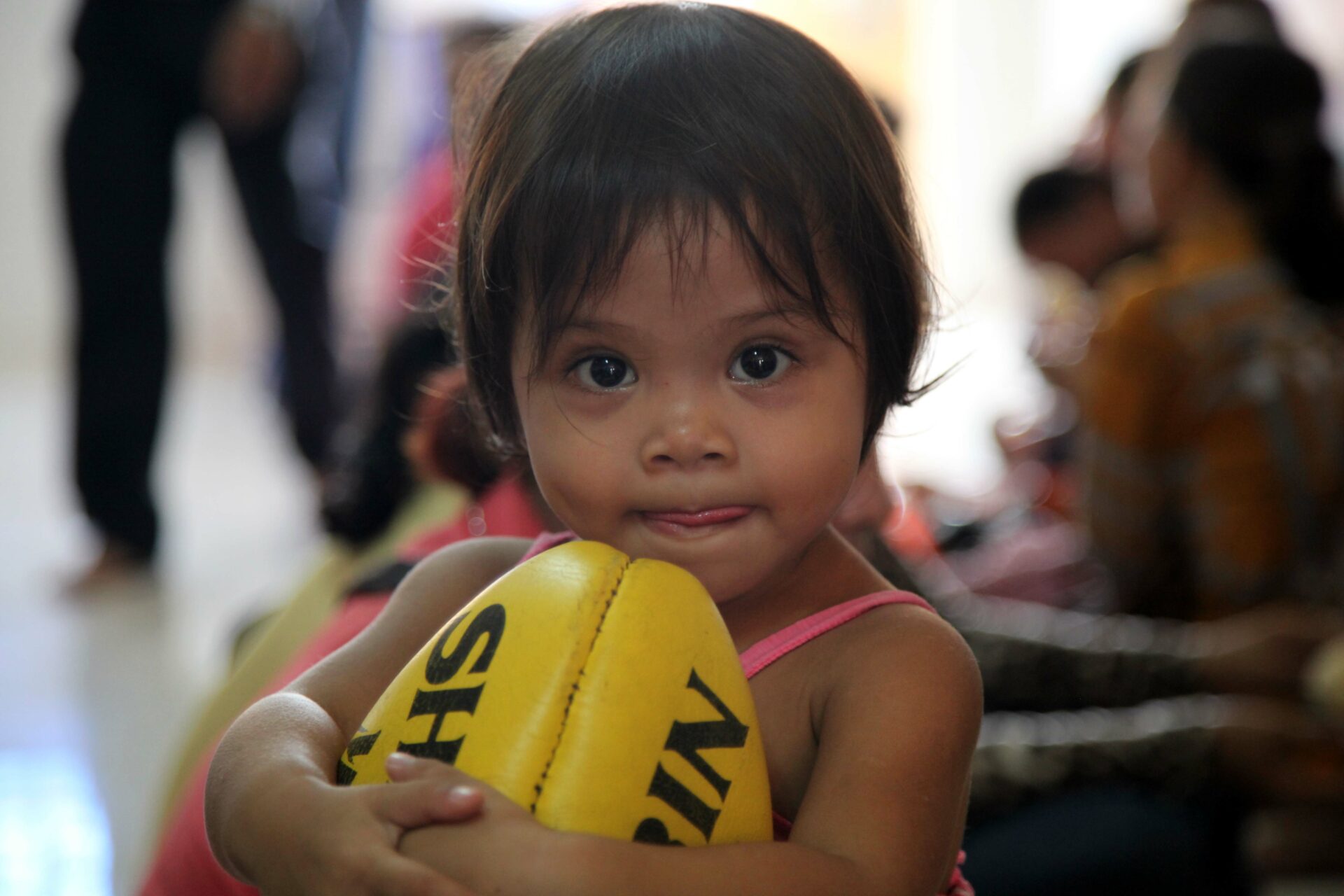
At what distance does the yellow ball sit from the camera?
59 cm

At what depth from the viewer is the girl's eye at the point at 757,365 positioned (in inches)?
28.8

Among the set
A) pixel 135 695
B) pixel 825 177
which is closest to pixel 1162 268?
pixel 825 177

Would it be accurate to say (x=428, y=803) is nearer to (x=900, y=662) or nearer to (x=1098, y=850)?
(x=900, y=662)

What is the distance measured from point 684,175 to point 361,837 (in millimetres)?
371

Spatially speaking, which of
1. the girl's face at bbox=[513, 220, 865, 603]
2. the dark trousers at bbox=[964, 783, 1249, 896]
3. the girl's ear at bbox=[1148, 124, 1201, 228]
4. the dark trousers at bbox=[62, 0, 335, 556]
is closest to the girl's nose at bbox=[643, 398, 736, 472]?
the girl's face at bbox=[513, 220, 865, 603]

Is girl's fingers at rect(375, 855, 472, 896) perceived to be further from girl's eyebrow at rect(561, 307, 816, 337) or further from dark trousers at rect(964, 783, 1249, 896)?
dark trousers at rect(964, 783, 1249, 896)

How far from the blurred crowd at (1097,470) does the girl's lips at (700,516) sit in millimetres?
301

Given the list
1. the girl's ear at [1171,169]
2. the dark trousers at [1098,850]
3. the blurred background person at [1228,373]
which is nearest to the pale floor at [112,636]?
the dark trousers at [1098,850]

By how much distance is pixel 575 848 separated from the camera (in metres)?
0.56

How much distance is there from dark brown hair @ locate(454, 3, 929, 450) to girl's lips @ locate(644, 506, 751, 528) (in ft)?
0.38

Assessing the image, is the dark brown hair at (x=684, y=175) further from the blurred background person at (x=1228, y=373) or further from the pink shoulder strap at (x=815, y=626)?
the blurred background person at (x=1228, y=373)

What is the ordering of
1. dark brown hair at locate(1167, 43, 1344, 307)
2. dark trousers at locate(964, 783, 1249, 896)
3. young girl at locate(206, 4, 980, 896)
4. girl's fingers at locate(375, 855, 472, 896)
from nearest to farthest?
girl's fingers at locate(375, 855, 472, 896) → young girl at locate(206, 4, 980, 896) → dark trousers at locate(964, 783, 1249, 896) → dark brown hair at locate(1167, 43, 1344, 307)

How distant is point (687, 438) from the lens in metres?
0.71

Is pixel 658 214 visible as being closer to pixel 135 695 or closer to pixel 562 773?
pixel 562 773
